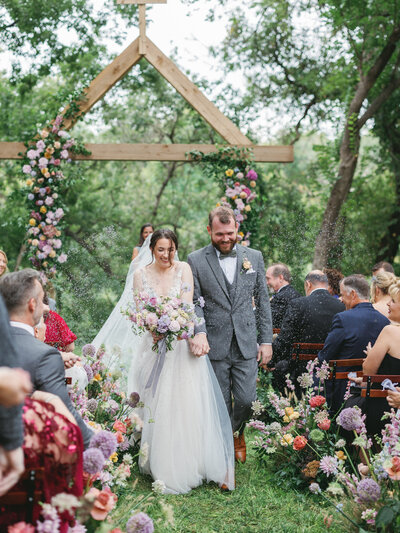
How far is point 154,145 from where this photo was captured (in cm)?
910

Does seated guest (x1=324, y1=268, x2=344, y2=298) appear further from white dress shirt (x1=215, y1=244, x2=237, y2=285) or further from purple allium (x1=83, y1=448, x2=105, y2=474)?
purple allium (x1=83, y1=448, x2=105, y2=474)

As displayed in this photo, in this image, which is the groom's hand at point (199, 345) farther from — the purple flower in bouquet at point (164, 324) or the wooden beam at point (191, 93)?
the wooden beam at point (191, 93)

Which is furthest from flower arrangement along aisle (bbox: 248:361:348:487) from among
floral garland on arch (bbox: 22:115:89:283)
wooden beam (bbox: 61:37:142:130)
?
wooden beam (bbox: 61:37:142:130)

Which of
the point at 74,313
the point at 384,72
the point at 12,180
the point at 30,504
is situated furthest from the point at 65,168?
the point at 30,504

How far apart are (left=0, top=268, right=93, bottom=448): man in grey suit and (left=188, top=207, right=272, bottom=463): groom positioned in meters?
2.35

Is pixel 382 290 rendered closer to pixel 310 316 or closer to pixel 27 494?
pixel 310 316

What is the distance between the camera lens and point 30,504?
1.95 m

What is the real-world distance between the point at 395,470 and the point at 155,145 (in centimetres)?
706

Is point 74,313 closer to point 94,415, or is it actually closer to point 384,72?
point 94,415

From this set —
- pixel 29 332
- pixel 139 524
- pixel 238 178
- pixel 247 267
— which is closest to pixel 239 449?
pixel 247 267

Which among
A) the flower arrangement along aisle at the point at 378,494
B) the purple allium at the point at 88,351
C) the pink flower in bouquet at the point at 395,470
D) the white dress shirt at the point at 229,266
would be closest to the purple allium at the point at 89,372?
the purple allium at the point at 88,351

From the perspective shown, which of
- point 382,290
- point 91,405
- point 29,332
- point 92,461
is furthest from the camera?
point 382,290

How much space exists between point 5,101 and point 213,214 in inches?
439

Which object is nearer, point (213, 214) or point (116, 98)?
point (213, 214)
